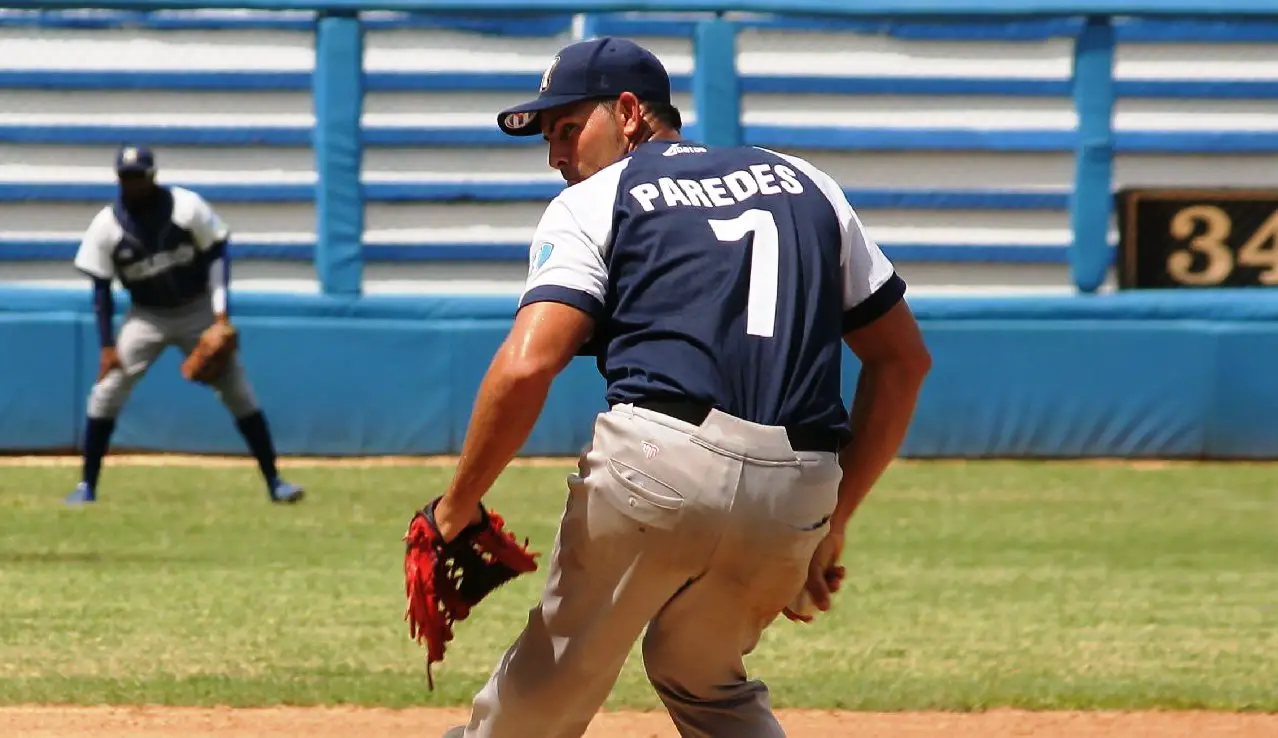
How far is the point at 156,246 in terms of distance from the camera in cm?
1146

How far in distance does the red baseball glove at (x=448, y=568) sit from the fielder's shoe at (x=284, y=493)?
25.6 ft

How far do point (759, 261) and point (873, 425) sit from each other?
55cm

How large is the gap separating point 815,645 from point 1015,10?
7943 millimetres

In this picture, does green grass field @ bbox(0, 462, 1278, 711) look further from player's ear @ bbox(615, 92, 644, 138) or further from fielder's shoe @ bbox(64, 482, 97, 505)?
player's ear @ bbox(615, 92, 644, 138)

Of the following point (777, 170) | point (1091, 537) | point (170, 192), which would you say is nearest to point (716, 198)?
point (777, 170)

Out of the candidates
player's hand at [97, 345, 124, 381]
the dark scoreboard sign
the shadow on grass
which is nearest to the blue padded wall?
the dark scoreboard sign

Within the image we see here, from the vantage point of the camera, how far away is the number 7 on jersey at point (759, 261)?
3811 millimetres

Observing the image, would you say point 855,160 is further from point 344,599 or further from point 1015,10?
point 344,599

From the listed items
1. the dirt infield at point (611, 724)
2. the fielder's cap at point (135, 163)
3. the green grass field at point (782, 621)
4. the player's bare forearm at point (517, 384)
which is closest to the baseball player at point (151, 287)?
the fielder's cap at point (135, 163)

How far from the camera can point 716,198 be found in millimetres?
3885

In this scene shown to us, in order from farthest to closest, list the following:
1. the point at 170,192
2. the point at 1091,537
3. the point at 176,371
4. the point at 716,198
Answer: the point at 176,371
the point at 170,192
the point at 1091,537
the point at 716,198

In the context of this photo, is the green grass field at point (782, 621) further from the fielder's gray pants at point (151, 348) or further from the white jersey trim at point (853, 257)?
the white jersey trim at point (853, 257)

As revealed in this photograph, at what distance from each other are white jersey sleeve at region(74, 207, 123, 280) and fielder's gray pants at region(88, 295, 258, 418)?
36 centimetres

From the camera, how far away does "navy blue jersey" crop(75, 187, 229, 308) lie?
11414 millimetres
